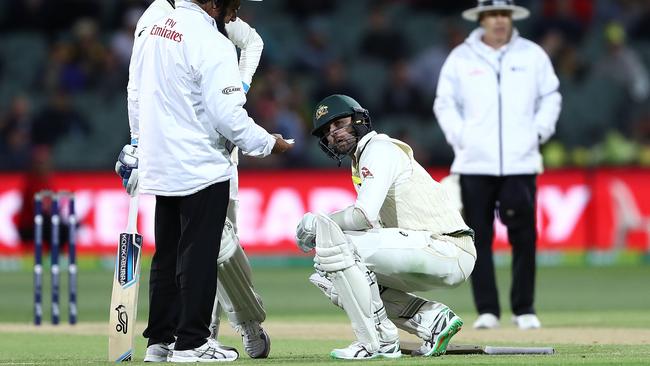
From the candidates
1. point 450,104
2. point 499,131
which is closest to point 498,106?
point 499,131

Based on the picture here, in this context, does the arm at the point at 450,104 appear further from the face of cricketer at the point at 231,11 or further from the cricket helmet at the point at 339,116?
the face of cricketer at the point at 231,11

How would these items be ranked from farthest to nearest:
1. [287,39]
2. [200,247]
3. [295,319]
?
[287,39] → [295,319] → [200,247]

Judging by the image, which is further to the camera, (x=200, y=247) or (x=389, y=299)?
(x=389, y=299)

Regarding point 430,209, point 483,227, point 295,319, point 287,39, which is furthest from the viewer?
point 287,39

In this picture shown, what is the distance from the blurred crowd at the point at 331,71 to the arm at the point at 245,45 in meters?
9.11

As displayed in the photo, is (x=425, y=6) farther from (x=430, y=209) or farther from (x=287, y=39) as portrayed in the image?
(x=430, y=209)

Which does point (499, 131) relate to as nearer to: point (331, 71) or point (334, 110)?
point (334, 110)

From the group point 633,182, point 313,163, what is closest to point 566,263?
point 633,182

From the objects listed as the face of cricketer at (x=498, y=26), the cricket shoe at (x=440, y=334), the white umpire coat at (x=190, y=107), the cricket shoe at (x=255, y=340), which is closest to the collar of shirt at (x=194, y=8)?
the white umpire coat at (x=190, y=107)

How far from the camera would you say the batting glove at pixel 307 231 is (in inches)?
277

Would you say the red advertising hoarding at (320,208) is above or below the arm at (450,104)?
below

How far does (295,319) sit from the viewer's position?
11.0 m

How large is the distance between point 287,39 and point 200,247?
14032 mm

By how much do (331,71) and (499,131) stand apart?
887cm
